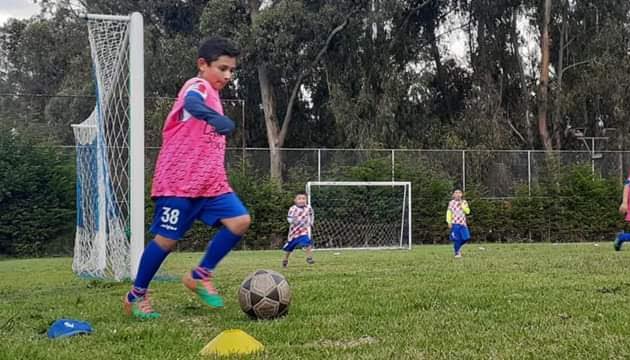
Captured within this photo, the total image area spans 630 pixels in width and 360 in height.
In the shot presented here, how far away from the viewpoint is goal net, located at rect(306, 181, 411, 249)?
2152 cm

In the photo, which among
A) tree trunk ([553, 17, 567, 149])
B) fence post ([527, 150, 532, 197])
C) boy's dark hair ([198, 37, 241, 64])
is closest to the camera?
boy's dark hair ([198, 37, 241, 64])

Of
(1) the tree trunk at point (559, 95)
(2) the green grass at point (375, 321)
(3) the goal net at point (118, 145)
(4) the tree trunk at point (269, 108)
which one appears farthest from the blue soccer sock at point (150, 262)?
(1) the tree trunk at point (559, 95)

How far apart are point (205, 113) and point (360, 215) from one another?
17.5 meters

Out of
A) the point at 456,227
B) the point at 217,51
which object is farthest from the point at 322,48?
the point at 217,51

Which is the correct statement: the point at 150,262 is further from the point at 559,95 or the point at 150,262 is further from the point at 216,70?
the point at 559,95

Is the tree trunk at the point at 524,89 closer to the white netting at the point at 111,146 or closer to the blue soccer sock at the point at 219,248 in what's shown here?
the white netting at the point at 111,146

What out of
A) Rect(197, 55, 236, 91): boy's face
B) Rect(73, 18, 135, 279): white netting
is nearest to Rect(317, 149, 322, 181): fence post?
Rect(73, 18, 135, 279): white netting

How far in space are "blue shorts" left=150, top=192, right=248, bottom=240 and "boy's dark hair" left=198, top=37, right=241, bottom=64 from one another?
0.97 m

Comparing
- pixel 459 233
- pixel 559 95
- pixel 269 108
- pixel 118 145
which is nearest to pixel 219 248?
pixel 118 145

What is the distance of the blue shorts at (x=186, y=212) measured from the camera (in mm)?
5016

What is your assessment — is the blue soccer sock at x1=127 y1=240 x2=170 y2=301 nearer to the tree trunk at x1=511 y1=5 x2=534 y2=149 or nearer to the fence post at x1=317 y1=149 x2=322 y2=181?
the fence post at x1=317 y1=149 x2=322 y2=181

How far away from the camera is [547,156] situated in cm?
2480

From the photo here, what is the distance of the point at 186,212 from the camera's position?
16.6 feet

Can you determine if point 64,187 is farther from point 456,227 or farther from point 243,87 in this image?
point 456,227
